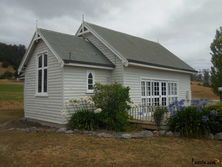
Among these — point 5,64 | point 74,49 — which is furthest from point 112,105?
point 5,64

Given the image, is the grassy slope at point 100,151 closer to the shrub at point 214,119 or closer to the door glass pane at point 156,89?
the shrub at point 214,119

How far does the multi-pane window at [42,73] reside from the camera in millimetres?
15212

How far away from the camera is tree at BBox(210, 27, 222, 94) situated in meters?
21.2

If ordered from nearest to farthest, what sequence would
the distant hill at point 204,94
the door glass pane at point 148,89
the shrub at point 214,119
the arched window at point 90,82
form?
the shrub at point 214,119, the arched window at point 90,82, the door glass pane at point 148,89, the distant hill at point 204,94

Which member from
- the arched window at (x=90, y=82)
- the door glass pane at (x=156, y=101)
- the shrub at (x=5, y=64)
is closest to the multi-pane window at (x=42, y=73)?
the arched window at (x=90, y=82)

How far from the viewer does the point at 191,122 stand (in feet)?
34.0

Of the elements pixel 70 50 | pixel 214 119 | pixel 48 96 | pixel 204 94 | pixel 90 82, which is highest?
pixel 70 50

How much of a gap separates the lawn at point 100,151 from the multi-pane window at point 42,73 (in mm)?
→ 4911

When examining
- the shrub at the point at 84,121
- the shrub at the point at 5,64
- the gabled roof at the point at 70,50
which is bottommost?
the shrub at the point at 84,121

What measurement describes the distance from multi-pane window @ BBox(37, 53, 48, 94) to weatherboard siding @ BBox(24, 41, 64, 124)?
0.34 m

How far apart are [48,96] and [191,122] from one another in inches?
302

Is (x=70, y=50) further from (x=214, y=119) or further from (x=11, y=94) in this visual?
(x=11, y=94)

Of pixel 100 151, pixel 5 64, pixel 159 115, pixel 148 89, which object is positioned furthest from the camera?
pixel 5 64

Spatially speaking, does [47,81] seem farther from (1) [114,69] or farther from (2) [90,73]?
(1) [114,69]
